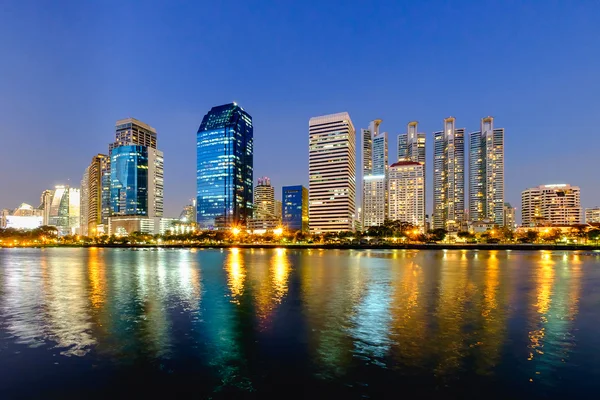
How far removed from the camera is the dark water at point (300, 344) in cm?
1597

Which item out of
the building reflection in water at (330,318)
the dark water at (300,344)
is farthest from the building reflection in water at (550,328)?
the building reflection in water at (330,318)

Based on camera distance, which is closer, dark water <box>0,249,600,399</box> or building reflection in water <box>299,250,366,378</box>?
dark water <box>0,249,600,399</box>

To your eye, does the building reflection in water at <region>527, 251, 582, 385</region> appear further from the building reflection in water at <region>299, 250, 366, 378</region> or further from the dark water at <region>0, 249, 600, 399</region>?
the building reflection in water at <region>299, 250, 366, 378</region>

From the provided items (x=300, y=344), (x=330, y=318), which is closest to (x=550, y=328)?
(x=330, y=318)

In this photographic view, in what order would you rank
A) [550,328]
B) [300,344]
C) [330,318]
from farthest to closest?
[330,318]
[550,328]
[300,344]

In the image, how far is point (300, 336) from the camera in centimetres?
2367

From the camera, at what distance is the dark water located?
16.0 m

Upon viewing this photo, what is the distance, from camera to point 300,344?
2198 centimetres

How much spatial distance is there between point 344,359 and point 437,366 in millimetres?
4426

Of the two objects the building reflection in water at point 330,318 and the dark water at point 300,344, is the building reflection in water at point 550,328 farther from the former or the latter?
the building reflection in water at point 330,318

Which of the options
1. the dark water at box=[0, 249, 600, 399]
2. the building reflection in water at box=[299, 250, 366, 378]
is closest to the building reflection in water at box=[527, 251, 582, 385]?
the dark water at box=[0, 249, 600, 399]

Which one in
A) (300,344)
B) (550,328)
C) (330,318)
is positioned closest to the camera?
(300,344)

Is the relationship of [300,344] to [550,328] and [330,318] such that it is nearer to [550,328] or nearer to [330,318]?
[330,318]

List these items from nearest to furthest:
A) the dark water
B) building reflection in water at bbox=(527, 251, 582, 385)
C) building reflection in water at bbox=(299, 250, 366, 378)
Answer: the dark water → building reflection in water at bbox=(527, 251, 582, 385) → building reflection in water at bbox=(299, 250, 366, 378)
